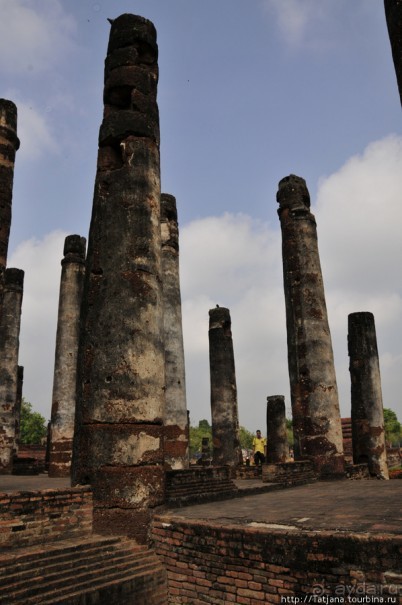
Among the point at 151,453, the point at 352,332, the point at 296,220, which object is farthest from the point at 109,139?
the point at 352,332

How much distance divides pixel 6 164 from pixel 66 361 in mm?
6252

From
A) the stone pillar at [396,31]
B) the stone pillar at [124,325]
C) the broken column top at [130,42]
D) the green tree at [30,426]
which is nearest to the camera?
the stone pillar at [396,31]

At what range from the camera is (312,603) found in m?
3.61

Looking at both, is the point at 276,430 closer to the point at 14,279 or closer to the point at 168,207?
the point at 168,207

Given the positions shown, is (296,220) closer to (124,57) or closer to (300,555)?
(124,57)

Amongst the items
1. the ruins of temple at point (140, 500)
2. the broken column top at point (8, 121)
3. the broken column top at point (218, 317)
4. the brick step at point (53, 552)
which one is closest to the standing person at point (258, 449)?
the broken column top at point (218, 317)

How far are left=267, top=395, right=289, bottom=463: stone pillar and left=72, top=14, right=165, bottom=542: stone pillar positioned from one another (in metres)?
12.6

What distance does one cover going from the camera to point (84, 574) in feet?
13.4

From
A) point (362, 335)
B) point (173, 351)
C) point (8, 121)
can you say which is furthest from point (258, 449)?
point (8, 121)

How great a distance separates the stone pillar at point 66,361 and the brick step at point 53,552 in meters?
8.20

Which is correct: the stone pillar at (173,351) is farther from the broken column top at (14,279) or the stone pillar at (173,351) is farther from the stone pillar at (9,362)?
the broken column top at (14,279)

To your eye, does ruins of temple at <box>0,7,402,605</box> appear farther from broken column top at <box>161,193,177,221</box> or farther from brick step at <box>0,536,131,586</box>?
broken column top at <box>161,193,177,221</box>

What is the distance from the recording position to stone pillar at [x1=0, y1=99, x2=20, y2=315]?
325 inches

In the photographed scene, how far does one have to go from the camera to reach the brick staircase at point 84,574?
3686mm
